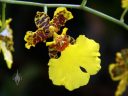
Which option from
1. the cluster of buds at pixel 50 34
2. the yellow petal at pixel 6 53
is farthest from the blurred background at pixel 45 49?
the yellow petal at pixel 6 53

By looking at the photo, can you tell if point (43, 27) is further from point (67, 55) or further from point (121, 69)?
point (121, 69)

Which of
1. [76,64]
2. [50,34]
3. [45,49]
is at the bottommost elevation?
[45,49]

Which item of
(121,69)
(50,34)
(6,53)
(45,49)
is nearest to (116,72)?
(121,69)

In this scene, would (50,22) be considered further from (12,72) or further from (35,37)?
(12,72)

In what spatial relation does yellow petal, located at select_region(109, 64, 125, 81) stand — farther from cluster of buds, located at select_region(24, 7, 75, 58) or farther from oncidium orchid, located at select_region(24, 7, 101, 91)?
cluster of buds, located at select_region(24, 7, 75, 58)

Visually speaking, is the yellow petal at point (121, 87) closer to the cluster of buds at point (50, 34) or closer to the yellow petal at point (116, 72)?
the yellow petal at point (116, 72)

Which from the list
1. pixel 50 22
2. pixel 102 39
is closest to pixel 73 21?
pixel 102 39
